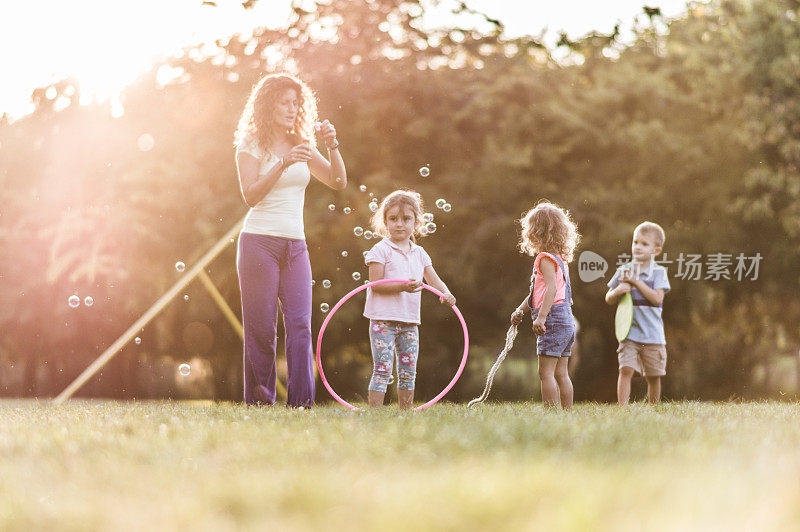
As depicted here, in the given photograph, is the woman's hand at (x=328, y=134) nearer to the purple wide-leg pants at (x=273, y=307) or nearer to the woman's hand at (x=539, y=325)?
the purple wide-leg pants at (x=273, y=307)

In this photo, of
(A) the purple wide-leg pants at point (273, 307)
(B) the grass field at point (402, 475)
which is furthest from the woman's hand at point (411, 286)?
(B) the grass field at point (402, 475)

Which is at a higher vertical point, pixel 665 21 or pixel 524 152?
pixel 665 21

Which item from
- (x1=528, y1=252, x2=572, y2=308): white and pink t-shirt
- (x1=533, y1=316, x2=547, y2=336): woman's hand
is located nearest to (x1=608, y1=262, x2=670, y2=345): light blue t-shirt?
(x1=528, y1=252, x2=572, y2=308): white and pink t-shirt

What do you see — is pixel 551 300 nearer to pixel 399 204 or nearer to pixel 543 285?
pixel 543 285

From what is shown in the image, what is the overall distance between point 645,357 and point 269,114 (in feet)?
12.5

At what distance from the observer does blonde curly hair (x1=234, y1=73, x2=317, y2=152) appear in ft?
21.2

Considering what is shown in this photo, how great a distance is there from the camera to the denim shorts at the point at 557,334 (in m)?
6.69

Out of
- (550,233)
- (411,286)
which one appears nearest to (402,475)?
(411,286)

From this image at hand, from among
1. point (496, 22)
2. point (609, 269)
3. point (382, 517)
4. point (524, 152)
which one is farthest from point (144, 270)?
point (382, 517)

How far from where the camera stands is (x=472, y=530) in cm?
248

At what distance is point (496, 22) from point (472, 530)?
16.9 ft

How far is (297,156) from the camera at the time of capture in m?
6.20

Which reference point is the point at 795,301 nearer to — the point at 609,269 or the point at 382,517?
the point at 609,269

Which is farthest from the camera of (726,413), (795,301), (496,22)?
(795,301)
